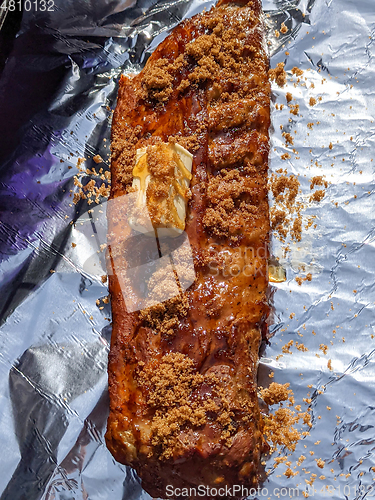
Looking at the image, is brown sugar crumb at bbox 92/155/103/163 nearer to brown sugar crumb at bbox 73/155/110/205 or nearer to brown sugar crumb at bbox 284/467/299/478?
brown sugar crumb at bbox 73/155/110/205

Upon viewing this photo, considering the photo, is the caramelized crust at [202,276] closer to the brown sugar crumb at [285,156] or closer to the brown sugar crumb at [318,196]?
the brown sugar crumb at [285,156]

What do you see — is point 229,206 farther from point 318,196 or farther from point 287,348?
point 287,348

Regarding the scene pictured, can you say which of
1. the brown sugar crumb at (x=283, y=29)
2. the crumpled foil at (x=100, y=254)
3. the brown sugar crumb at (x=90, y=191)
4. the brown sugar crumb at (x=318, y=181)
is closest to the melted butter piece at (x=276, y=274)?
the crumpled foil at (x=100, y=254)

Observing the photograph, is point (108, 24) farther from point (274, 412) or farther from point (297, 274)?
point (274, 412)

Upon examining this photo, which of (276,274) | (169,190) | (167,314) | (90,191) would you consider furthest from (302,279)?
(90,191)

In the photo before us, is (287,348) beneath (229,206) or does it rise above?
beneath

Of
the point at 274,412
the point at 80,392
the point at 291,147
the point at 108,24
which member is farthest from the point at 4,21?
the point at 274,412
